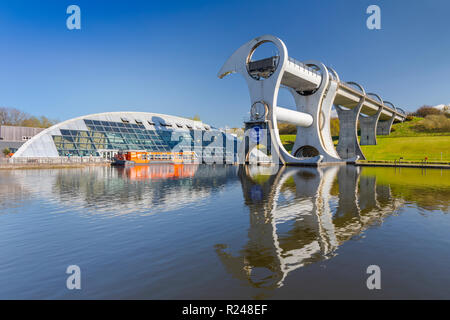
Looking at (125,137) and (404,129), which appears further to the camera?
(404,129)

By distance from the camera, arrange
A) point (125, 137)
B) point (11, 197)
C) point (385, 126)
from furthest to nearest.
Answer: point (385, 126) < point (125, 137) < point (11, 197)

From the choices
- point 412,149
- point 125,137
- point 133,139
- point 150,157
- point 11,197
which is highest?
point 125,137

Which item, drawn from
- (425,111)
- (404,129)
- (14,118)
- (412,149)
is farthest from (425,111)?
(14,118)

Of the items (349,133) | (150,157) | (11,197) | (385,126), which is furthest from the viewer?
(385,126)

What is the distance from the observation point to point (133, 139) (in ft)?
196

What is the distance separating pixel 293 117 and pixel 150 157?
2972cm

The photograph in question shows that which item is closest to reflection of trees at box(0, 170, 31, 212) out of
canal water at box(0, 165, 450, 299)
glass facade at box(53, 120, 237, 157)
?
canal water at box(0, 165, 450, 299)

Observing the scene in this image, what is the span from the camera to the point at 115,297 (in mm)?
5184

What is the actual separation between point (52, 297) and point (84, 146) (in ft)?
174

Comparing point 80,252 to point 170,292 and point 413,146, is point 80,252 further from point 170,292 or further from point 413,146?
point 413,146

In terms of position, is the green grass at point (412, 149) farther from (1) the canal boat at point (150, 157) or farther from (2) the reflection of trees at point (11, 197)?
(2) the reflection of trees at point (11, 197)

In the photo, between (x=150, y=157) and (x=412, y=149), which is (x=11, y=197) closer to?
(x=150, y=157)

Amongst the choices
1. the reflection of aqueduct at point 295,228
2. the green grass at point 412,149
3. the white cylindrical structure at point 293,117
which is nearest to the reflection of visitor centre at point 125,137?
the white cylindrical structure at point 293,117

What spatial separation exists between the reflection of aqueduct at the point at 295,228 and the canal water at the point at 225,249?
0.04 metres
